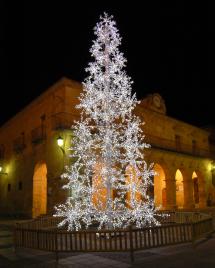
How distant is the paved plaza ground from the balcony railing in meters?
16.8

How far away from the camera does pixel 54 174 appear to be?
1961 centimetres

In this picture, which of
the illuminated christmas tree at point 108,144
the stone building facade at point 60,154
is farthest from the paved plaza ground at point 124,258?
the stone building facade at point 60,154

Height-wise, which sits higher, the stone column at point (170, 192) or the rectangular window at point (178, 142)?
the rectangular window at point (178, 142)

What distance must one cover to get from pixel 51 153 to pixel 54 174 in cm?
141

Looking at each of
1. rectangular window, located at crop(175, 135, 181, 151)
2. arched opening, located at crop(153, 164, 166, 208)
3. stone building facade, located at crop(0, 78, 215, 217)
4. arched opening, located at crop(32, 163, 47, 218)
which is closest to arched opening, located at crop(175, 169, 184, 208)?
stone building facade, located at crop(0, 78, 215, 217)

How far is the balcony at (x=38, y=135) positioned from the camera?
842 inches

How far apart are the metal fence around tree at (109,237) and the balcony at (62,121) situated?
374 inches

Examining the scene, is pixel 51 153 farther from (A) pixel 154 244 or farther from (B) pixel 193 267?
(B) pixel 193 267

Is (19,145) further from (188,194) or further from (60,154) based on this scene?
(188,194)

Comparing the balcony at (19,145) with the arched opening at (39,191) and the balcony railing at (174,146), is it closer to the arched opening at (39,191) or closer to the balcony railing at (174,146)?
the arched opening at (39,191)

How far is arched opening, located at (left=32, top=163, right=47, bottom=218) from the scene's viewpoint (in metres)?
22.6

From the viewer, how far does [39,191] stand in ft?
76.3

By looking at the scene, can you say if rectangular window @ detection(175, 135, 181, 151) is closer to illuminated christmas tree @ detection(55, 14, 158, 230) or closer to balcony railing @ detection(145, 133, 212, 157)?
balcony railing @ detection(145, 133, 212, 157)

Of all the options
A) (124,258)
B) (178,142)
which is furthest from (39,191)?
(124,258)
